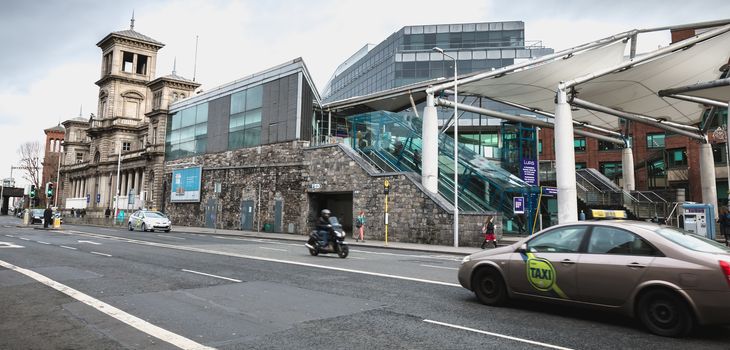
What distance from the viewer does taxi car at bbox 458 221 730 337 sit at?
197 inches

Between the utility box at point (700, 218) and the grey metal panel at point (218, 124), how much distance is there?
3234 cm

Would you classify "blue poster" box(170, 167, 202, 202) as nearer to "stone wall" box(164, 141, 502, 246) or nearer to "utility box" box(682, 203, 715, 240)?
"stone wall" box(164, 141, 502, 246)

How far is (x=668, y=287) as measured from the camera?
5188 mm

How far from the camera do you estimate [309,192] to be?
31047 mm

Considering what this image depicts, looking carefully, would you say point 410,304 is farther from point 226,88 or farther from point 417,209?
point 226,88

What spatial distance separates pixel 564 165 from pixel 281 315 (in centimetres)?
1848

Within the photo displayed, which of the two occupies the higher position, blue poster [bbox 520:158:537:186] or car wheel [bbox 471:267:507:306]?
blue poster [bbox 520:158:537:186]

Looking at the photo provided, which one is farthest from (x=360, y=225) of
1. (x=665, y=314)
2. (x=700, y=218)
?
(x=665, y=314)

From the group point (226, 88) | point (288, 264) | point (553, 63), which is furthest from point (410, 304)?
point (226, 88)

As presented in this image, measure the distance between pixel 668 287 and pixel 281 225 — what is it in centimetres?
2873

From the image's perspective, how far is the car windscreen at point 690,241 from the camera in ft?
17.6

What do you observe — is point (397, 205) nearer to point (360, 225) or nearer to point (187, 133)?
point (360, 225)

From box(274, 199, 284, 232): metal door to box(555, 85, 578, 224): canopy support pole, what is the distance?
1878cm

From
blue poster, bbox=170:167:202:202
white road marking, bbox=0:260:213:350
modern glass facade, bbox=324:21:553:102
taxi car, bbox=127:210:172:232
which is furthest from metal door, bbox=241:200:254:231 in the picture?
modern glass facade, bbox=324:21:553:102
